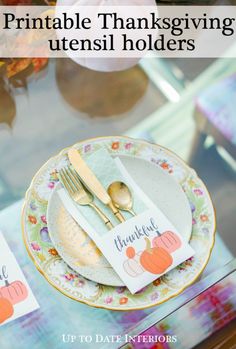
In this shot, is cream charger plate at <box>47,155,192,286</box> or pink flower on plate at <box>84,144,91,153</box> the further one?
pink flower on plate at <box>84,144,91,153</box>

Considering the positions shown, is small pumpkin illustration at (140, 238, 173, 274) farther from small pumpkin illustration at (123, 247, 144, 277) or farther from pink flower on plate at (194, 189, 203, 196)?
pink flower on plate at (194, 189, 203, 196)

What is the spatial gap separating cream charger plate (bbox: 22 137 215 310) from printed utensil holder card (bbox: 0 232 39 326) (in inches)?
1.3

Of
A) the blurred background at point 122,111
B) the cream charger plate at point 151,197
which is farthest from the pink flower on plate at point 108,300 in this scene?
the blurred background at point 122,111

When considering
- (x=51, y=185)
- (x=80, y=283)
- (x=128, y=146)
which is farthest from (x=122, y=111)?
(x=80, y=283)

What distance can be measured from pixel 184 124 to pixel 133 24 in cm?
18

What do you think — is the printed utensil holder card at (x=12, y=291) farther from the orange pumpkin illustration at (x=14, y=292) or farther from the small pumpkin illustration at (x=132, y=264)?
the small pumpkin illustration at (x=132, y=264)

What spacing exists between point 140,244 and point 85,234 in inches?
3.1

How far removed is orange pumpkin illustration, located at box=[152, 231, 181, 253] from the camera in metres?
0.77

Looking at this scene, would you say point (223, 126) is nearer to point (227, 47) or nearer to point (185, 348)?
point (227, 47)

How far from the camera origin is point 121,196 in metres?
0.81

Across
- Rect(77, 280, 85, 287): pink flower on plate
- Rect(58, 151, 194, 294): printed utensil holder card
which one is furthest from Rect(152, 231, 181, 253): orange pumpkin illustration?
Rect(77, 280, 85, 287): pink flower on plate

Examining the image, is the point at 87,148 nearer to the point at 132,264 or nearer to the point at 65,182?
the point at 65,182

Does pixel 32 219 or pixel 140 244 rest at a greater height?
pixel 32 219

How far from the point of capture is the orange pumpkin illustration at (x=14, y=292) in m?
0.74
